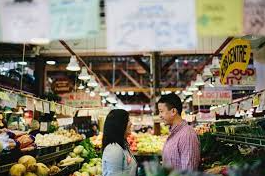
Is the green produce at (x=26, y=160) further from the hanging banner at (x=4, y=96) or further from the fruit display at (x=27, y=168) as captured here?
the hanging banner at (x=4, y=96)

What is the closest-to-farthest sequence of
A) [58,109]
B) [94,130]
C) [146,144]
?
1. [58,109]
2. [146,144]
3. [94,130]

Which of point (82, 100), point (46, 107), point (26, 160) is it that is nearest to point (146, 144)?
point (46, 107)

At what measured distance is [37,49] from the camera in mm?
11266

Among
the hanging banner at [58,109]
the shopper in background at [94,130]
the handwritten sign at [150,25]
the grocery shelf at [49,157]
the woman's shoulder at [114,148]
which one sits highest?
the handwritten sign at [150,25]

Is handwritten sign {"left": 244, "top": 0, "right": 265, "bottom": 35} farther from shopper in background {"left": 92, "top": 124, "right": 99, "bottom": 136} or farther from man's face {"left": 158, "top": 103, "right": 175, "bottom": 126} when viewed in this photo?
shopper in background {"left": 92, "top": 124, "right": 99, "bottom": 136}

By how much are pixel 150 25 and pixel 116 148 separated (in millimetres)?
1462

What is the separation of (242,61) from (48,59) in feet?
27.4

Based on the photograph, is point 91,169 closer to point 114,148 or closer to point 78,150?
point 78,150

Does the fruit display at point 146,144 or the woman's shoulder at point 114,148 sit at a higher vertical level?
the woman's shoulder at point 114,148

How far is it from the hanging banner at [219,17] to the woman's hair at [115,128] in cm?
149

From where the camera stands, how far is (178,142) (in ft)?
11.3

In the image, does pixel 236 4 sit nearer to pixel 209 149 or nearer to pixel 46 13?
pixel 46 13

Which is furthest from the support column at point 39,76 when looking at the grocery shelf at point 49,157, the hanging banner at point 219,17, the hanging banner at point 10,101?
the hanging banner at point 219,17

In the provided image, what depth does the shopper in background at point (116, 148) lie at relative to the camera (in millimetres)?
3326
